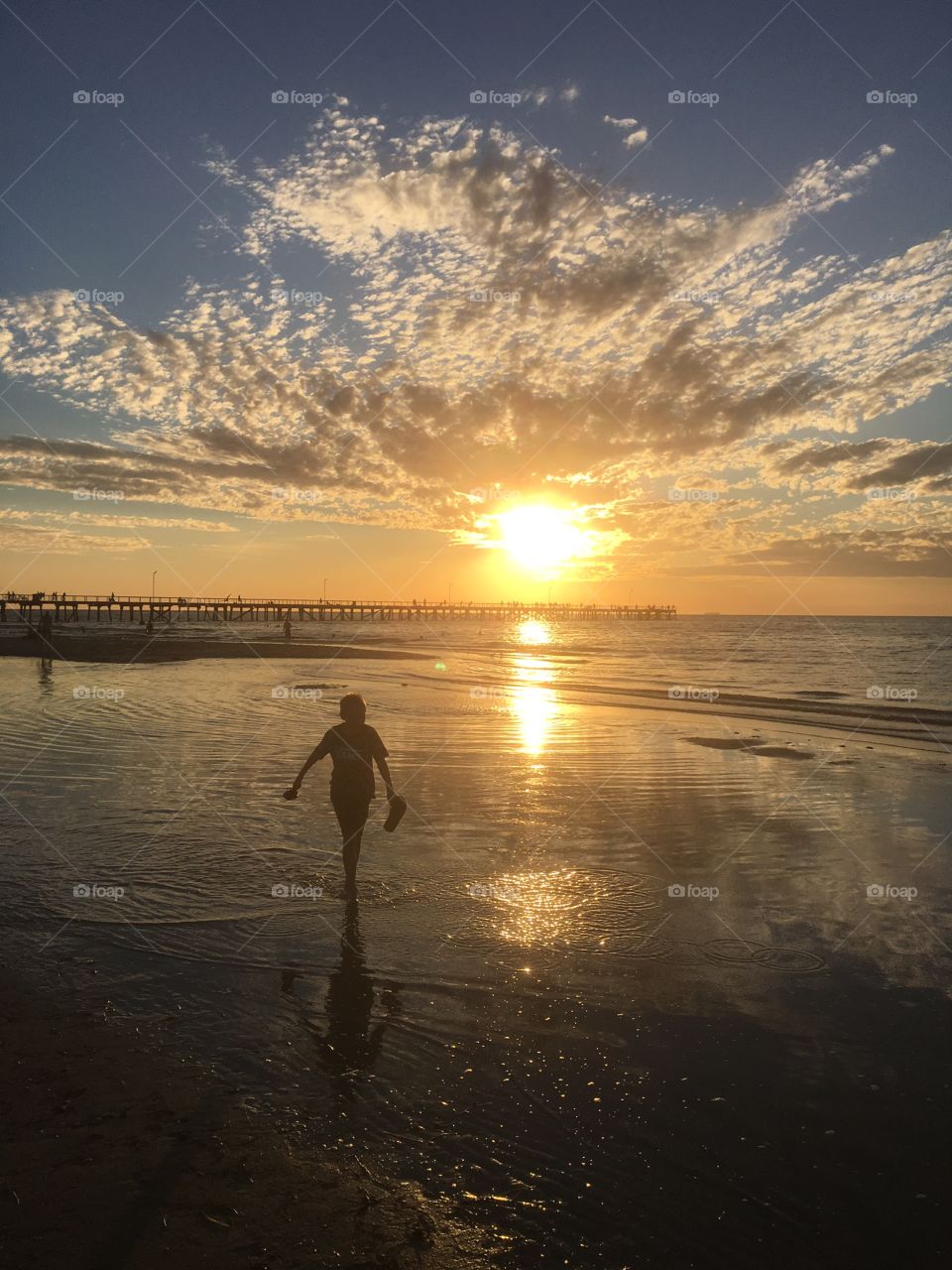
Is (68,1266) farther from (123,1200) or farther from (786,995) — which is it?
(786,995)

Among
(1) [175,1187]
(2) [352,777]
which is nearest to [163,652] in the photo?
(2) [352,777]

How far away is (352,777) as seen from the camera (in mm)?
8492

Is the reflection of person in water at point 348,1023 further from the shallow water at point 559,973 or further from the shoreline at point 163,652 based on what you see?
the shoreline at point 163,652

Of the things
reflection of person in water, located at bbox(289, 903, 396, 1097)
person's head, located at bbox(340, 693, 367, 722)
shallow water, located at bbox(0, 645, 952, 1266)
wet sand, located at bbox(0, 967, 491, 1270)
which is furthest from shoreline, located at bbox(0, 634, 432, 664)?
wet sand, located at bbox(0, 967, 491, 1270)

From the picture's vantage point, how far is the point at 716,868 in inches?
388

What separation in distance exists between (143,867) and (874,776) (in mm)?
13070

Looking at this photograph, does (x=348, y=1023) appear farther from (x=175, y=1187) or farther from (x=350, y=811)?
(x=350, y=811)

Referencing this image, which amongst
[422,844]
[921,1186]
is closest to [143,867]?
[422,844]

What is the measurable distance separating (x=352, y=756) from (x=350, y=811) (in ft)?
1.77

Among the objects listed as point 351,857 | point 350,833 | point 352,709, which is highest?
point 352,709

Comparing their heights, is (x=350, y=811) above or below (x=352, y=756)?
below

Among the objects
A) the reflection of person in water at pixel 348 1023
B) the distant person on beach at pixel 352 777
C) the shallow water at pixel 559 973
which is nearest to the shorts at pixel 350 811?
the distant person on beach at pixel 352 777

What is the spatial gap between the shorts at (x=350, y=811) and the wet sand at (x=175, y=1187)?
3.43 metres

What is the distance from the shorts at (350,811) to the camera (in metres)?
8.50
